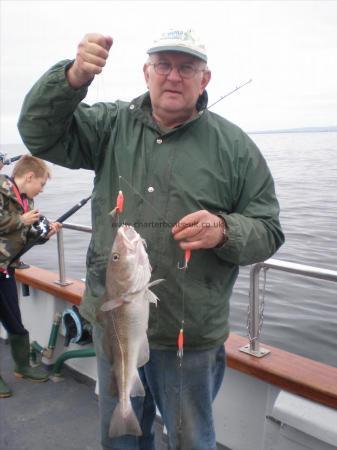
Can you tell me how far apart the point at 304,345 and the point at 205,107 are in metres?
5.02

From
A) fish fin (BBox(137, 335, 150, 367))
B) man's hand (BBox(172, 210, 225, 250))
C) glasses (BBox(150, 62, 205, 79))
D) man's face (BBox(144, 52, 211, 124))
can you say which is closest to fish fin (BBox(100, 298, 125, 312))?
fish fin (BBox(137, 335, 150, 367))

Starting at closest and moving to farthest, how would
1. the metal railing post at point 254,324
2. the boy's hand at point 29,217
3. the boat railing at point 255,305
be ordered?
1. the boat railing at point 255,305
2. the metal railing post at point 254,324
3. the boy's hand at point 29,217

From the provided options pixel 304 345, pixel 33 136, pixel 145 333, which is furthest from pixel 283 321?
pixel 33 136

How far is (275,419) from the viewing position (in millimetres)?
3131

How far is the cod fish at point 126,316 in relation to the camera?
209cm

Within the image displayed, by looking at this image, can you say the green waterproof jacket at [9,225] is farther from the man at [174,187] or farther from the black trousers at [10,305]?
the man at [174,187]

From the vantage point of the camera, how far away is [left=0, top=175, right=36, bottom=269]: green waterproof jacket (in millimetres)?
3711

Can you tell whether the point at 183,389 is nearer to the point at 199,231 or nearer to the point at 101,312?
the point at 101,312

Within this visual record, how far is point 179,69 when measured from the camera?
7.58ft

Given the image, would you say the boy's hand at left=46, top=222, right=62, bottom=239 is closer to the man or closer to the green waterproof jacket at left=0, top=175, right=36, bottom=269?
the green waterproof jacket at left=0, top=175, right=36, bottom=269

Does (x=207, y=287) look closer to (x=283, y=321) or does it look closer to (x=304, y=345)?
(x=304, y=345)

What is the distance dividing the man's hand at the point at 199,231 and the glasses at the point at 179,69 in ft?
2.46

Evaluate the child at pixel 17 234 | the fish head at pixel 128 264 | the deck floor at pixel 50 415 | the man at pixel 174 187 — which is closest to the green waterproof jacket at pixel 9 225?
the child at pixel 17 234

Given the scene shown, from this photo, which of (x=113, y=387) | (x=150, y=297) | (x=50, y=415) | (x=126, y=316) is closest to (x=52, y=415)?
(x=50, y=415)
